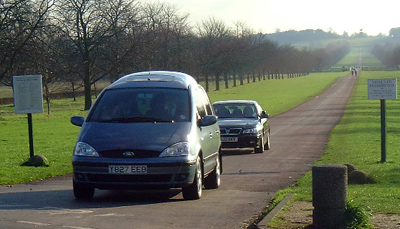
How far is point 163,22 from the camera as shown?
7569 centimetres

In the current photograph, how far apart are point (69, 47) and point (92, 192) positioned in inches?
1723

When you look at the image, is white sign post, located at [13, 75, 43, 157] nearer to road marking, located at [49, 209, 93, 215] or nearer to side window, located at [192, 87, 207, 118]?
side window, located at [192, 87, 207, 118]

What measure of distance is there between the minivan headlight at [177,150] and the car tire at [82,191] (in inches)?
49.4

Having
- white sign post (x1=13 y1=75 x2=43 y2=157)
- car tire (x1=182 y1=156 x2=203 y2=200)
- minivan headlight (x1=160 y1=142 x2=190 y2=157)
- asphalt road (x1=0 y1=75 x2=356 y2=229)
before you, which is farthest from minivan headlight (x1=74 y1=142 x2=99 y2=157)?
white sign post (x1=13 y1=75 x2=43 y2=157)

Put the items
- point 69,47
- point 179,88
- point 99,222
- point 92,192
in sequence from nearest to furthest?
point 99,222
point 92,192
point 179,88
point 69,47

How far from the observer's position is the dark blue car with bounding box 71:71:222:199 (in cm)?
935

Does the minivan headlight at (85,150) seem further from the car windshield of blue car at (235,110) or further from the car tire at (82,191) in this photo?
the car windshield of blue car at (235,110)

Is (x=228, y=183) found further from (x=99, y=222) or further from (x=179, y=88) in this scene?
(x=99, y=222)

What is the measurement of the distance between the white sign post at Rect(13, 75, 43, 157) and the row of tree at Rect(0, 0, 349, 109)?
1989 centimetres

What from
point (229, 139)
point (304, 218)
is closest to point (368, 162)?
point (229, 139)

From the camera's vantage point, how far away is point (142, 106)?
10.3m

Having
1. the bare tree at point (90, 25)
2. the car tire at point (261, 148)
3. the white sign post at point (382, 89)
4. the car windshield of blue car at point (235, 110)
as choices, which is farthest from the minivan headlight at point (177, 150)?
the bare tree at point (90, 25)

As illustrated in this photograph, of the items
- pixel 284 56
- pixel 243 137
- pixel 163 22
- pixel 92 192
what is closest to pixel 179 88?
pixel 92 192

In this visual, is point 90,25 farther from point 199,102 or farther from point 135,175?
point 135,175
